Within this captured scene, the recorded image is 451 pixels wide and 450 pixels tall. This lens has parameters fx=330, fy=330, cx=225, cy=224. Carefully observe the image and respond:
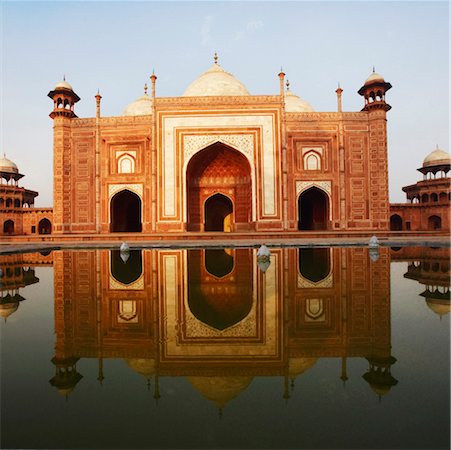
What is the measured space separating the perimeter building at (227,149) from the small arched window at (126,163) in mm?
46

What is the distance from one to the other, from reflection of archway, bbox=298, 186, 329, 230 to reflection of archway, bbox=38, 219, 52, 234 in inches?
630

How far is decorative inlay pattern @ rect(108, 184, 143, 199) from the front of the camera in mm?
15148

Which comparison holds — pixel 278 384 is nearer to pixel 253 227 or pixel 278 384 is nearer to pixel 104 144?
pixel 253 227

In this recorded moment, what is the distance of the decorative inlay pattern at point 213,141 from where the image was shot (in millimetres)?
14773

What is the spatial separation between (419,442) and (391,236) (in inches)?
533

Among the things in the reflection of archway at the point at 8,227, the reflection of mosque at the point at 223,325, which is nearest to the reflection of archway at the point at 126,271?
the reflection of mosque at the point at 223,325

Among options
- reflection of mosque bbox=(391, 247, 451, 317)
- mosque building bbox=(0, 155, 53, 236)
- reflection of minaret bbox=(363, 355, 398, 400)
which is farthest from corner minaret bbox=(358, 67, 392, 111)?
mosque building bbox=(0, 155, 53, 236)

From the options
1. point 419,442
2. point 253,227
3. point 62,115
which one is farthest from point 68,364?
point 62,115

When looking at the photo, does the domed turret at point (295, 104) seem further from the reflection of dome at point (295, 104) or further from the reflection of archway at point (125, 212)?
the reflection of archway at point (125, 212)

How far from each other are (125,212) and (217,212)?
16.5ft

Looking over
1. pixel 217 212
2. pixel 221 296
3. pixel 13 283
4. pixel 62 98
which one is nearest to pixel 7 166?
pixel 62 98

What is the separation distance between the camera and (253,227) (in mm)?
15078

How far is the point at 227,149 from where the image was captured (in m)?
15.8

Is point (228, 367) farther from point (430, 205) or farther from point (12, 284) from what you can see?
point (430, 205)
